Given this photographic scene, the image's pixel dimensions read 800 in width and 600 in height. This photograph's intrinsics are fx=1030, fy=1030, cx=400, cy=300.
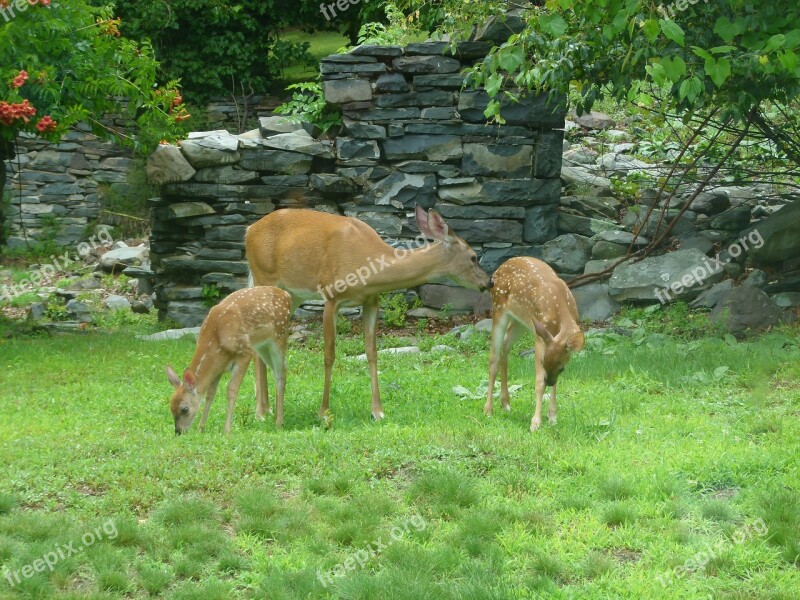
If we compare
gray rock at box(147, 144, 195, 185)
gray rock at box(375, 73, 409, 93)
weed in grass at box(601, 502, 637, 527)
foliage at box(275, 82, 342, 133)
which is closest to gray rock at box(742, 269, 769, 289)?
gray rock at box(375, 73, 409, 93)

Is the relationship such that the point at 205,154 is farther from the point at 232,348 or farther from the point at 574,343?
the point at 574,343

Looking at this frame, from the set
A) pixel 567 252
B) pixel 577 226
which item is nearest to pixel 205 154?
pixel 567 252

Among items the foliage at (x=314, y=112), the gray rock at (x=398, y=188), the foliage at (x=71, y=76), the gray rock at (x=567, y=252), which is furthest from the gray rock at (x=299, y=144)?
the gray rock at (x=567, y=252)

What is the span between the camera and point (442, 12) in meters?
14.7

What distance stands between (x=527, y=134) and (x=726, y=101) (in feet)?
12.6

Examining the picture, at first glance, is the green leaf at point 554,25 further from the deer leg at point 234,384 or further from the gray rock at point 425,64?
the gray rock at point 425,64

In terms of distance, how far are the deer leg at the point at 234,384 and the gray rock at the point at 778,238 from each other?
8.04m

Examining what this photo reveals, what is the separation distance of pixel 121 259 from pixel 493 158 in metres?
9.44

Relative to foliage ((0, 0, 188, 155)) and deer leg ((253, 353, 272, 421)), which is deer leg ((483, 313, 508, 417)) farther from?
foliage ((0, 0, 188, 155))

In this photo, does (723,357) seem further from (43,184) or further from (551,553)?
(43,184)

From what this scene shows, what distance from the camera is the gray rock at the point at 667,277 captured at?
13430 mm

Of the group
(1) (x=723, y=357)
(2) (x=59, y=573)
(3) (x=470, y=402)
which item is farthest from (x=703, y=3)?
(2) (x=59, y=573)

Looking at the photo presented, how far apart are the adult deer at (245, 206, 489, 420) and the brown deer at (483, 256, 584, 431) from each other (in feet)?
1.24

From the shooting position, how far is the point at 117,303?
18.3 meters
